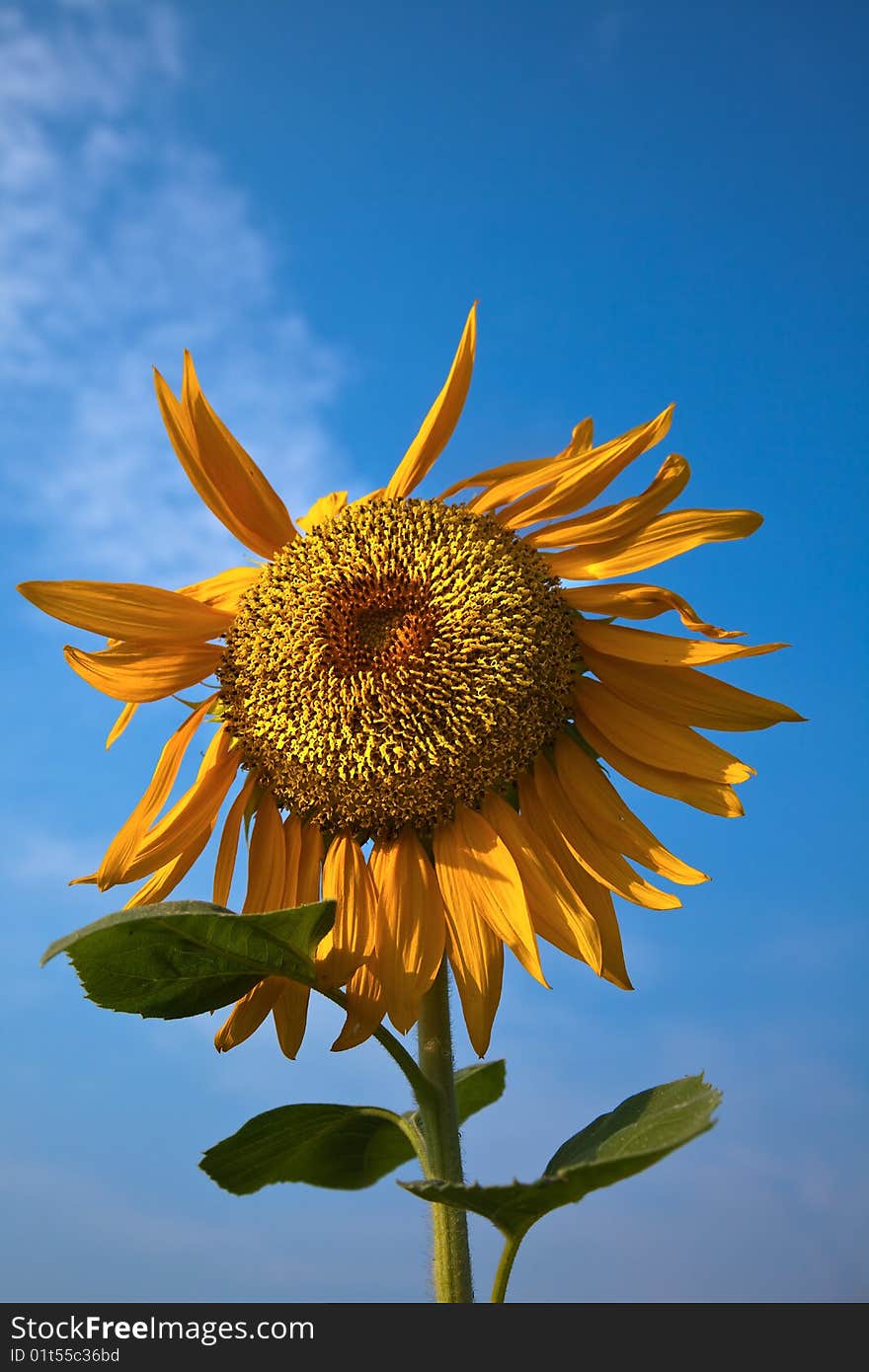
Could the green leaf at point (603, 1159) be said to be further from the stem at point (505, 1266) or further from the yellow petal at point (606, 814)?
the yellow petal at point (606, 814)

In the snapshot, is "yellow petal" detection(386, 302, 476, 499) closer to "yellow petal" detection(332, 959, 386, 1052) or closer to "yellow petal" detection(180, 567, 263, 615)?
"yellow petal" detection(180, 567, 263, 615)

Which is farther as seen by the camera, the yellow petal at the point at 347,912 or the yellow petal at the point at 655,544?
the yellow petal at the point at 655,544

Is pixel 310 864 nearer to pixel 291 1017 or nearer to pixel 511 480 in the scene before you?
pixel 291 1017

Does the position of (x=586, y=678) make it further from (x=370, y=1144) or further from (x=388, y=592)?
(x=370, y=1144)

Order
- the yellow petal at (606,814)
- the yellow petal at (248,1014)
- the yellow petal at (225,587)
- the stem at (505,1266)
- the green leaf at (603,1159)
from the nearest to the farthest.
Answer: the green leaf at (603,1159)
the stem at (505,1266)
the yellow petal at (248,1014)
the yellow petal at (606,814)
the yellow petal at (225,587)

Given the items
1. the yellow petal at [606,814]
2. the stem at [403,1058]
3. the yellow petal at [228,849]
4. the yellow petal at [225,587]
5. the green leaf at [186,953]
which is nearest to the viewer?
the green leaf at [186,953]

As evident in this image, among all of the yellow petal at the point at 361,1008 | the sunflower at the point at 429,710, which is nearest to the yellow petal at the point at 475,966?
the sunflower at the point at 429,710

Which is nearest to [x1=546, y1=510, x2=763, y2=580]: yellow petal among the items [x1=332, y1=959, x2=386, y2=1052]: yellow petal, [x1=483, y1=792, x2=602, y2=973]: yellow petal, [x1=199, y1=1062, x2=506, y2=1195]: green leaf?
[x1=483, y1=792, x2=602, y2=973]: yellow petal

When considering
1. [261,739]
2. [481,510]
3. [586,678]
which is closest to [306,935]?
[261,739]
